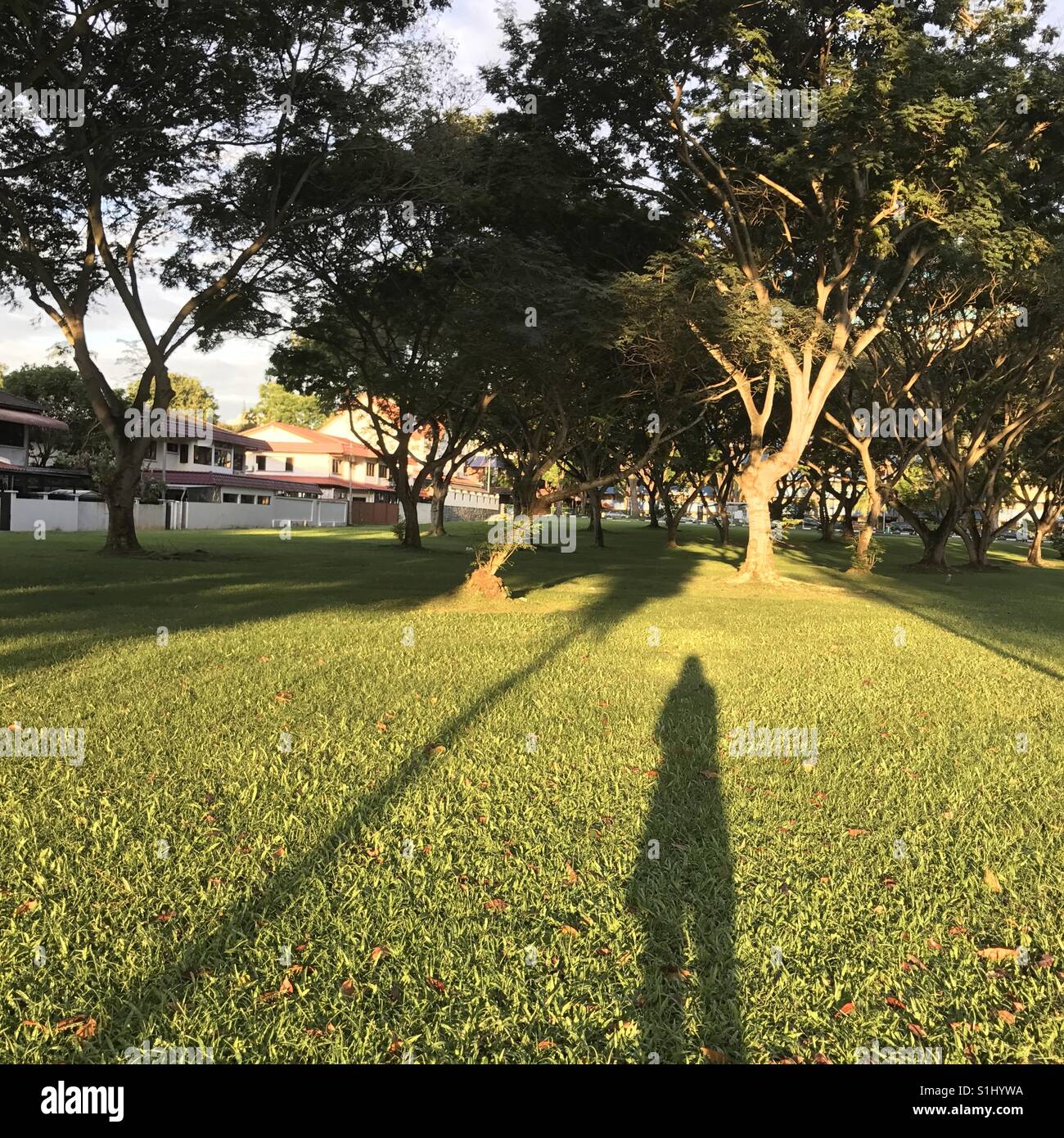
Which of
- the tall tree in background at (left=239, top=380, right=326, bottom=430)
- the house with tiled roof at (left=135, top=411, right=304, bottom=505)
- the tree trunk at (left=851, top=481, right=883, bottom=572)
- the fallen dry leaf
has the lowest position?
the fallen dry leaf

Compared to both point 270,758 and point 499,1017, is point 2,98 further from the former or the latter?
point 499,1017

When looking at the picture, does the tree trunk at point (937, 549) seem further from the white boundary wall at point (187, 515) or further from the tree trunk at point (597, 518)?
the white boundary wall at point (187, 515)

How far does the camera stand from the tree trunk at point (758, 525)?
64.3 ft

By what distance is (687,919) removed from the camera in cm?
372

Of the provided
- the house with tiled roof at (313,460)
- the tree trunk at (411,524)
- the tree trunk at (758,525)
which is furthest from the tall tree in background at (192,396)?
the tree trunk at (758,525)

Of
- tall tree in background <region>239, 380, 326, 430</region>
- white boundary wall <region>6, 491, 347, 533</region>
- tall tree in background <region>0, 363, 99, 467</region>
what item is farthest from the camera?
tall tree in background <region>239, 380, 326, 430</region>

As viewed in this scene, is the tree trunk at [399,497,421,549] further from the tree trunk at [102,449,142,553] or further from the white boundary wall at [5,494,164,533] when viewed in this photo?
the tree trunk at [102,449,142,553]

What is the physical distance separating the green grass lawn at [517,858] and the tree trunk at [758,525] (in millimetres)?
10156

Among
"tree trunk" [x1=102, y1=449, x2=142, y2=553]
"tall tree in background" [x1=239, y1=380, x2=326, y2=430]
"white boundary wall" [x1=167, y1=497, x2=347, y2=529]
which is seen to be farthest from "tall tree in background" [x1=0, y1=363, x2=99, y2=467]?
"tall tree in background" [x1=239, y1=380, x2=326, y2=430]

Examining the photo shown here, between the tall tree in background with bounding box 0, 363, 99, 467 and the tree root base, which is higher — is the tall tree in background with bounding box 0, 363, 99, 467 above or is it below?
above

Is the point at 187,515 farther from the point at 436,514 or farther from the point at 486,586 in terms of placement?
the point at 486,586

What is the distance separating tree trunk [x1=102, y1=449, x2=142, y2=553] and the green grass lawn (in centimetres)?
1292

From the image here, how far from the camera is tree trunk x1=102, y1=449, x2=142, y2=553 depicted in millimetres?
21344

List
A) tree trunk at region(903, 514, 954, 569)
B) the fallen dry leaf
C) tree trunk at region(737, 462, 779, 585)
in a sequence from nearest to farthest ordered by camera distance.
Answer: the fallen dry leaf → tree trunk at region(737, 462, 779, 585) → tree trunk at region(903, 514, 954, 569)
